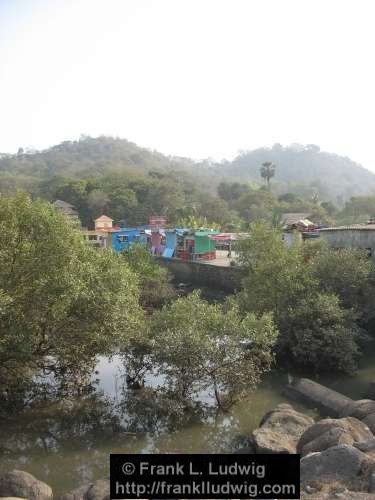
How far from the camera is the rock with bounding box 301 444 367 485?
950 cm

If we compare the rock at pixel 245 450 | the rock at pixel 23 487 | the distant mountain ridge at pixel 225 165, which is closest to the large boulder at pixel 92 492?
the rock at pixel 23 487

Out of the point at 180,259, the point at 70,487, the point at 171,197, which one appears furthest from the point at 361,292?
the point at 171,197

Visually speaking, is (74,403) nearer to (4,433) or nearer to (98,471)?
(4,433)

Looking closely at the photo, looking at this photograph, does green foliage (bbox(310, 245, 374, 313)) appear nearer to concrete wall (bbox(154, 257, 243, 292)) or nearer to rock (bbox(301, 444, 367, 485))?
concrete wall (bbox(154, 257, 243, 292))

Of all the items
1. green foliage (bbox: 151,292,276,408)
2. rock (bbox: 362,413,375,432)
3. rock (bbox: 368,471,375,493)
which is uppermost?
green foliage (bbox: 151,292,276,408)

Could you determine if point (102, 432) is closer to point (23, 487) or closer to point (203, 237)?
point (23, 487)

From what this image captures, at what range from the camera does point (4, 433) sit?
13805 mm

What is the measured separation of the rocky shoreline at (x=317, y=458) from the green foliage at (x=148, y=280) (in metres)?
16.8

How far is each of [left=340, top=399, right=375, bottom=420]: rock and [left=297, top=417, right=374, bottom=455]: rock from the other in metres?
0.98

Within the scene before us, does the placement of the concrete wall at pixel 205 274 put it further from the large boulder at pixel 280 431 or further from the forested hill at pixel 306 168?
the forested hill at pixel 306 168

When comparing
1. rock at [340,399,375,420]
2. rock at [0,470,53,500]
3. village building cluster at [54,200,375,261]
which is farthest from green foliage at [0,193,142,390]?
village building cluster at [54,200,375,261]

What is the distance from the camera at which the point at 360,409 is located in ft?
44.7

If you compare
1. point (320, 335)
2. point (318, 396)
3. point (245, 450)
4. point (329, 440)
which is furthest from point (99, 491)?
point (320, 335)

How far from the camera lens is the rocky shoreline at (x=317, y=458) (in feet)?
30.0
